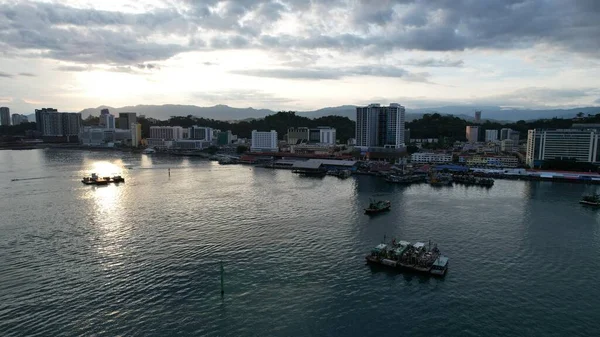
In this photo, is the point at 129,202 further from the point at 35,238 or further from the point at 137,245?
the point at 137,245

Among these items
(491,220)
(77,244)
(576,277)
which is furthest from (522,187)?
(77,244)

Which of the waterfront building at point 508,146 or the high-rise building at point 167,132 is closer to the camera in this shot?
the waterfront building at point 508,146

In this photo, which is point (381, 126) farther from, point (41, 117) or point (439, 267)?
point (41, 117)

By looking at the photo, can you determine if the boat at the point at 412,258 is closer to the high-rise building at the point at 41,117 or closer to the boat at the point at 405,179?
the boat at the point at 405,179

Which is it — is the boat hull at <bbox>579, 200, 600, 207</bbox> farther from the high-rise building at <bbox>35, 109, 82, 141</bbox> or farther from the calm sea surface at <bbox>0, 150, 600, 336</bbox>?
the high-rise building at <bbox>35, 109, 82, 141</bbox>

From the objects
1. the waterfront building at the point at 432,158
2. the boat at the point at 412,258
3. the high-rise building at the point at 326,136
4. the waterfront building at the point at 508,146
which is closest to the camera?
the boat at the point at 412,258

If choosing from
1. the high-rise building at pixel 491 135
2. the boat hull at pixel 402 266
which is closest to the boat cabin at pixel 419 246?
the boat hull at pixel 402 266

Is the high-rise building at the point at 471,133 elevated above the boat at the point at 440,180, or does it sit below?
above
